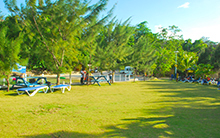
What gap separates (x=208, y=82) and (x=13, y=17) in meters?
20.8

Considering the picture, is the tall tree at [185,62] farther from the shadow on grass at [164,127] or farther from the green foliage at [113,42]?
the shadow on grass at [164,127]

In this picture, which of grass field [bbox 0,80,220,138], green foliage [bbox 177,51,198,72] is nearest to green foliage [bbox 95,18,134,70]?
grass field [bbox 0,80,220,138]

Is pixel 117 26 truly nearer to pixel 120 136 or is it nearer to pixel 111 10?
pixel 111 10

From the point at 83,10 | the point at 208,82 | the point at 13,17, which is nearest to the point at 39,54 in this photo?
the point at 13,17

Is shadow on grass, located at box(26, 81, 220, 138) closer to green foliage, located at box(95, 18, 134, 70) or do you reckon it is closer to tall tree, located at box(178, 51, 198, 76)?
green foliage, located at box(95, 18, 134, 70)

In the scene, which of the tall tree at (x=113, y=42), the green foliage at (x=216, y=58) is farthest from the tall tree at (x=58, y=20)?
the green foliage at (x=216, y=58)

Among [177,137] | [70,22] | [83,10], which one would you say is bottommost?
[177,137]

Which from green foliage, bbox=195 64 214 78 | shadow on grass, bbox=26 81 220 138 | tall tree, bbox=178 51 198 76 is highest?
tall tree, bbox=178 51 198 76

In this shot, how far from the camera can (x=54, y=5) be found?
1302cm

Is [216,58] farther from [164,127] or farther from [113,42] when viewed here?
[164,127]

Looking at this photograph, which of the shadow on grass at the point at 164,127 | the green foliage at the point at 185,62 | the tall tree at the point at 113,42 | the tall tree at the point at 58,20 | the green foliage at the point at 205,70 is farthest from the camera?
the green foliage at the point at 185,62

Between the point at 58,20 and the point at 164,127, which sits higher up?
the point at 58,20

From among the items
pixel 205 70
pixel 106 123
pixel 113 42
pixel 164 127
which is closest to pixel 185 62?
pixel 205 70

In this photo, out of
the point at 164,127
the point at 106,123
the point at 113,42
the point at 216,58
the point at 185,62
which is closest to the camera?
the point at 164,127
